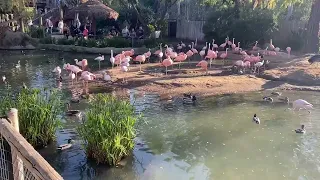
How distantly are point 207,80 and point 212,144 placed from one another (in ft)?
21.9

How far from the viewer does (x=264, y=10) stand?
80.1 feet

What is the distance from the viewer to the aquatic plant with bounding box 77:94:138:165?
7.11 m

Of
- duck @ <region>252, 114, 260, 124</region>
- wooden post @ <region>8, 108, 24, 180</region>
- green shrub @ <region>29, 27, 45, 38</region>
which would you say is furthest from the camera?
green shrub @ <region>29, 27, 45, 38</region>

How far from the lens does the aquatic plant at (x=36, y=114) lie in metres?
7.74

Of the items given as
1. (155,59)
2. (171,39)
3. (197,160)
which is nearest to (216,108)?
(197,160)

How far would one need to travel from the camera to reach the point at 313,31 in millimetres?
21281

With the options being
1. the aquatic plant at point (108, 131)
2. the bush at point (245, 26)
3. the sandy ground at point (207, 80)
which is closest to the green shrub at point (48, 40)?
the sandy ground at point (207, 80)

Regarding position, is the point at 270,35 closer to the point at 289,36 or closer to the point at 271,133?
the point at 289,36

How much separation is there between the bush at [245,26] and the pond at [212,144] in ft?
38.1

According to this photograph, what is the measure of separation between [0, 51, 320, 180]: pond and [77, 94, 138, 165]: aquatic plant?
0.26m

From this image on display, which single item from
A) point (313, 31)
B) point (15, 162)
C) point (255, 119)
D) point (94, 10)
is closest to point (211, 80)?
point (255, 119)

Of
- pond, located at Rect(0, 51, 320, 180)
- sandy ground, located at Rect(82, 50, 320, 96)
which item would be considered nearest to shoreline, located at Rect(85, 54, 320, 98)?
sandy ground, located at Rect(82, 50, 320, 96)

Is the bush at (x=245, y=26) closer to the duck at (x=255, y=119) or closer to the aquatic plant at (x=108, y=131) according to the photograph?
the duck at (x=255, y=119)

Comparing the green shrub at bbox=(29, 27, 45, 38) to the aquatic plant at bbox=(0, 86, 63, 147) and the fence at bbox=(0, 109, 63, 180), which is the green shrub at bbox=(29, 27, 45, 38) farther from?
the fence at bbox=(0, 109, 63, 180)
